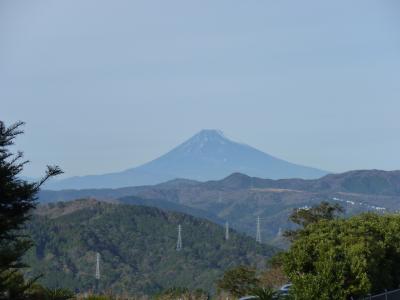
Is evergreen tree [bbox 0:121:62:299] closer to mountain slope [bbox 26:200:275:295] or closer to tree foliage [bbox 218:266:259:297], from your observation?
tree foliage [bbox 218:266:259:297]

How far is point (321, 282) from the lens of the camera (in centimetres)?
1753

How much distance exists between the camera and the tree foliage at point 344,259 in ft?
58.0

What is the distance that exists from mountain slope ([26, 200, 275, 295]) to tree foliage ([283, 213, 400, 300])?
70.1m

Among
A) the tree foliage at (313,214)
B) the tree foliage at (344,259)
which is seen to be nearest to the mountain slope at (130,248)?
the tree foliage at (313,214)

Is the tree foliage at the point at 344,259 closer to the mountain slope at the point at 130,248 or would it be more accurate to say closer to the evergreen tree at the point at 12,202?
the evergreen tree at the point at 12,202

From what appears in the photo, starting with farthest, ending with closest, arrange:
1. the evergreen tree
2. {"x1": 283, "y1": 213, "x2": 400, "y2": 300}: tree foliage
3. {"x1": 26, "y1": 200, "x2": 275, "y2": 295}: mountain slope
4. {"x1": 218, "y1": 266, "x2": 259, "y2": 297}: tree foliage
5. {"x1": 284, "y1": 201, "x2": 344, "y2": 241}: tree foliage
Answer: {"x1": 26, "y1": 200, "x2": 275, "y2": 295}: mountain slope < {"x1": 284, "y1": 201, "x2": 344, "y2": 241}: tree foliage < {"x1": 218, "y1": 266, "x2": 259, "y2": 297}: tree foliage < {"x1": 283, "y1": 213, "x2": 400, "y2": 300}: tree foliage < the evergreen tree

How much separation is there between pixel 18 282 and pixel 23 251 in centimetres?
91

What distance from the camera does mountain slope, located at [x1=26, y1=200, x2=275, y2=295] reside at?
10181 centimetres

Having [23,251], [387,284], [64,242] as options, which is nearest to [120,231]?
[64,242]

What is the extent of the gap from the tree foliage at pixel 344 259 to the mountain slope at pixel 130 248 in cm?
7006

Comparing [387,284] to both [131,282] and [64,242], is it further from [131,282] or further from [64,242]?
[64,242]

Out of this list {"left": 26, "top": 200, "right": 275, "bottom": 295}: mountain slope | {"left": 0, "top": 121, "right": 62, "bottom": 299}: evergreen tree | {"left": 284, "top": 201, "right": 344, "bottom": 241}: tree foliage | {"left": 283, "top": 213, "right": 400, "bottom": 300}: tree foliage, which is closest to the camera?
{"left": 0, "top": 121, "right": 62, "bottom": 299}: evergreen tree

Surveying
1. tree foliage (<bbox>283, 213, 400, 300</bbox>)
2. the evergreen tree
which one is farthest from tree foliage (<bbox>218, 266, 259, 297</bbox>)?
the evergreen tree

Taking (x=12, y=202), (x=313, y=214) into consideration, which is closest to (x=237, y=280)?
(x=313, y=214)
